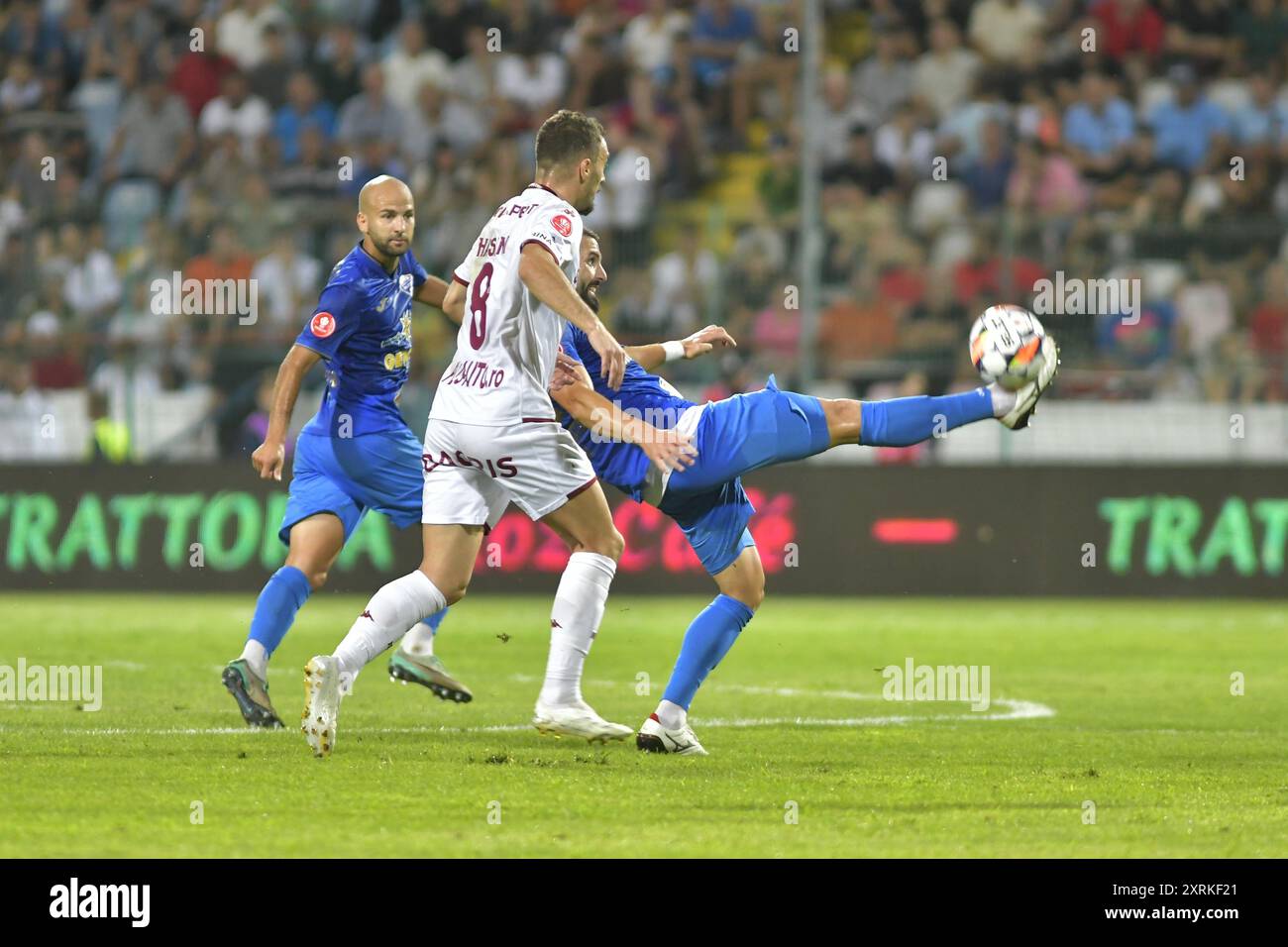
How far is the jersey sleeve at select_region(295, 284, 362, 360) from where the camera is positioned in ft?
27.3

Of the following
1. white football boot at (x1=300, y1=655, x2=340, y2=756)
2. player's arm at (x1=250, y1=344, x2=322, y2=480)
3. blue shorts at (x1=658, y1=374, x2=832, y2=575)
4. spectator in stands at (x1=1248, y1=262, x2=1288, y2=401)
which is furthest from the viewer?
spectator in stands at (x1=1248, y1=262, x2=1288, y2=401)

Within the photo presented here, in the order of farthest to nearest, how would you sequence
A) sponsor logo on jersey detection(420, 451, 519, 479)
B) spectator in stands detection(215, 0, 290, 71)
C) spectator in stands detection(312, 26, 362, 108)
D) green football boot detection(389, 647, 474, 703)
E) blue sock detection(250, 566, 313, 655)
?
1. spectator in stands detection(215, 0, 290, 71)
2. spectator in stands detection(312, 26, 362, 108)
3. green football boot detection(389, 647, 474, 703)
4. blue sock detection(250, 566, 313, 655)
5. sponsor logo on jersey detection(420, 451, 519, 479)

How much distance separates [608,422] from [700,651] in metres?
0.97

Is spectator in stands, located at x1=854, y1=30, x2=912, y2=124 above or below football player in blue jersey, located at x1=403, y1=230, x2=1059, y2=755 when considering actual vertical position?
above

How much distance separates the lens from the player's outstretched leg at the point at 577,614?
7.55 meters

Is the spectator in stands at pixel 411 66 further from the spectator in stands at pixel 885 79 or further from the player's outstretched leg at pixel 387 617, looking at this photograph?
the player's outstretched leg at pixel 387 617

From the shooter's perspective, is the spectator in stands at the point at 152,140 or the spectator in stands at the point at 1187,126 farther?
the spectator in stands at the point at 152,140

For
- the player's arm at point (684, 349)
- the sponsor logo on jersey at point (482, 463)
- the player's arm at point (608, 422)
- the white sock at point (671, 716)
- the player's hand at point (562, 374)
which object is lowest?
the white sock at point (671, 716)

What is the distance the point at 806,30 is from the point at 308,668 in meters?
10.8

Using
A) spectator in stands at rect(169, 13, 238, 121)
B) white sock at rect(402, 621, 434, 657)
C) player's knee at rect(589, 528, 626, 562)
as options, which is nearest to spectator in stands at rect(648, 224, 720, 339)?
spectator in stands at rect(169, 13, 238, 121)

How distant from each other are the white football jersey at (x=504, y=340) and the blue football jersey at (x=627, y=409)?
299 millimetres

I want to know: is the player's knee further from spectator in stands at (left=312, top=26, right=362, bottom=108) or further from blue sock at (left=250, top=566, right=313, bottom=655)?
spectator in stands at (left=312, top=26, right=362, bottom=108)

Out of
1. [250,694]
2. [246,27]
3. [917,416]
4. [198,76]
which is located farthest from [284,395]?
[246,27]

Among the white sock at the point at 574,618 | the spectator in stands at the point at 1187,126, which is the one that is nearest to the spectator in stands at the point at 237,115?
the spectator in stands at the point at 1187,126
